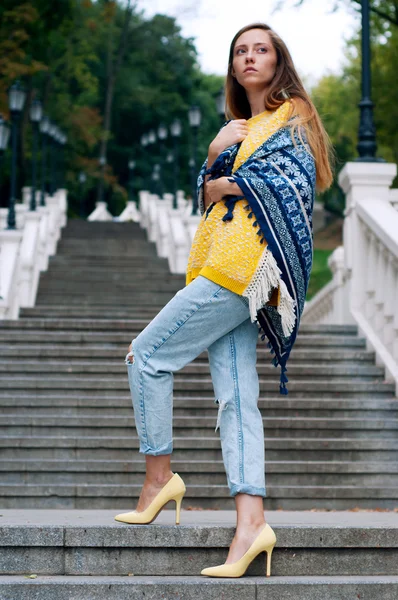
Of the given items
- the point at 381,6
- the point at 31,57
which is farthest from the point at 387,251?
the point at 31,57

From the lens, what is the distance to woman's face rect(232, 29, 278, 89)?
431cm

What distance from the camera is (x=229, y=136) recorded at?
13.8 ft

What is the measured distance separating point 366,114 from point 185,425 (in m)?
4.68

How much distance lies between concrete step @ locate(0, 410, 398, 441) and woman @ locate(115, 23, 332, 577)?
11.7 feet

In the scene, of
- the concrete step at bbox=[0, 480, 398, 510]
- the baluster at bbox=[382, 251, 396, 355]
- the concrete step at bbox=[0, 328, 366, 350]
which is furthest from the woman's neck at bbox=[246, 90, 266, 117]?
the concrete step at bbox=[0, 328, 366, 350]

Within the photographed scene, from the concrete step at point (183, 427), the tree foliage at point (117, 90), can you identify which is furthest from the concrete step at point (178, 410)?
the tree foliage at point (117, 90)

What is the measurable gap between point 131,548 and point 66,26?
1282 inches

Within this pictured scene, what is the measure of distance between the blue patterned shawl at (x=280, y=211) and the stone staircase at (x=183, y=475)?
868mm

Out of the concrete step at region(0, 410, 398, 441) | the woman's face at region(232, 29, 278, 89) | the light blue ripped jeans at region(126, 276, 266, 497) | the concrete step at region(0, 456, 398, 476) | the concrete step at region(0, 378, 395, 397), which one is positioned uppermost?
the woman's face at region(232, 29, 278, 89)

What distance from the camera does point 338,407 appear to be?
8.28m

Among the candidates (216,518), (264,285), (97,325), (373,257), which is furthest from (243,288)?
(97,325)

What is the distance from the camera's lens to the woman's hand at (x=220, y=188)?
4.14 metres

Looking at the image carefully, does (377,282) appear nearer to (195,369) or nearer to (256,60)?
(195,369)

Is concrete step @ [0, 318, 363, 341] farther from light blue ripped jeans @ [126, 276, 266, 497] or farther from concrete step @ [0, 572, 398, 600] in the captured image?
concrete step @ [0, 572, 398, 600]
